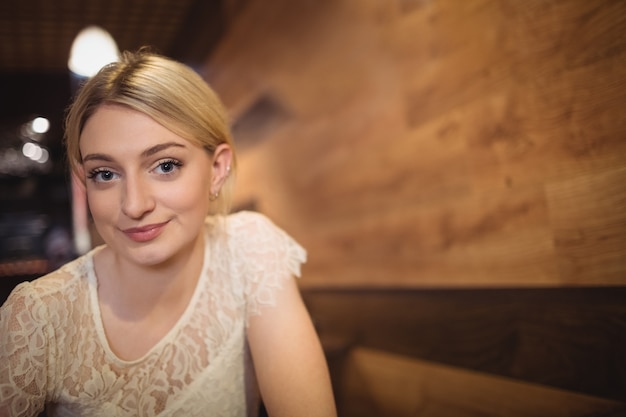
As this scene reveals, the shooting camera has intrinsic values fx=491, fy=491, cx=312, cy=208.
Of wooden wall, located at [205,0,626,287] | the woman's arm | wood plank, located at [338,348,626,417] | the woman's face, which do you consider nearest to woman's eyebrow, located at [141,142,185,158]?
the woman's face

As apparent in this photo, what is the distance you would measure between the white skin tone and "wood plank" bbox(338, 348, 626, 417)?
2.33 ft

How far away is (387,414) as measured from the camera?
7.32 ft

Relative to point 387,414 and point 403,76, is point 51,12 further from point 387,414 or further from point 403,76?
point 387,414

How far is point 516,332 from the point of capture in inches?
62.2

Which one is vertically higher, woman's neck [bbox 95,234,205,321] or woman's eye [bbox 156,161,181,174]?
woman's eye [bbox 156,161,181,174]

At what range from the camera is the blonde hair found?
3.54ft

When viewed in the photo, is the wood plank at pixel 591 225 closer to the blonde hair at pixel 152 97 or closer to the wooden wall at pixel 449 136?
the wooden wall at pixel 449 136

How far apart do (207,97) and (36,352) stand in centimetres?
69

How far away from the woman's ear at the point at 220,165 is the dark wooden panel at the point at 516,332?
1015 millimetres

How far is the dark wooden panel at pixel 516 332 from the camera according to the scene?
1309mm

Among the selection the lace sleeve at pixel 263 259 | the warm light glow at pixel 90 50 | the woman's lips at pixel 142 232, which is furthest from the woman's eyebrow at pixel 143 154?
the warm light glow at pixel 90 50

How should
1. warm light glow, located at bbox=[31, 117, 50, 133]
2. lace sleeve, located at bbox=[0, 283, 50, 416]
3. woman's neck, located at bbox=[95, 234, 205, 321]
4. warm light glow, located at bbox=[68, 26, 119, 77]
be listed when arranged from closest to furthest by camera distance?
lace sleeve, located at bbox=[0, 283, 50, 416] → woman's neck, located at bbox=[95, 234, 205, 321] → warm light glow, located at bbox=[31, 117, 50, 133] → warm light glow, located at bbox=[68, 26, 119, 77]

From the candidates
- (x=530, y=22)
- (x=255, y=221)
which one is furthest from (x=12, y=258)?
(x=530, y=22)

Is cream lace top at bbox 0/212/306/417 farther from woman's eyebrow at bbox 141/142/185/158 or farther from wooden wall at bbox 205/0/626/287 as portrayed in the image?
wooden wall at bbox 205/0/626/287
